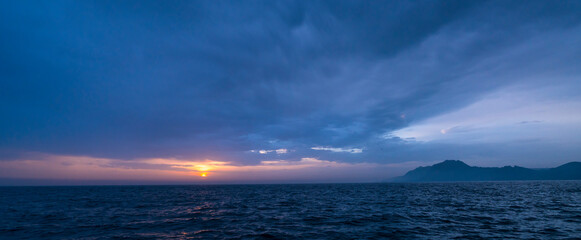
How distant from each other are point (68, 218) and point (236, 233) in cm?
2170

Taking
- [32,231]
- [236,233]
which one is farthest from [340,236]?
[32,231]

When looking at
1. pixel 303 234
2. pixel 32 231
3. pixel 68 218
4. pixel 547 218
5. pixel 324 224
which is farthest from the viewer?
pixel 68 218

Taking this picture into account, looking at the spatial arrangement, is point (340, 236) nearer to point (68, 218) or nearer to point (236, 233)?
point (236, 233)

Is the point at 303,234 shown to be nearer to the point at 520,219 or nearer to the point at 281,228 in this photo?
the point at 281,228

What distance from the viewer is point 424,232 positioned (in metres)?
20.2

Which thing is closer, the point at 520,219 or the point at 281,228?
the point at 281,228

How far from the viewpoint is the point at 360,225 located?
76.2 feet

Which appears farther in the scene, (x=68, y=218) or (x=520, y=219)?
(x=68, y=218)

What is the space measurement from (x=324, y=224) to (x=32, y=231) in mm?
25180

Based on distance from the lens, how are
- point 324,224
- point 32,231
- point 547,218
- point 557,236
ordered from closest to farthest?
point 557,236, point 32,231, point 324,224, point 547,218

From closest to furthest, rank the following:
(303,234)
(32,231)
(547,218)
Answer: (303,234) → (32,231) → (547,218)

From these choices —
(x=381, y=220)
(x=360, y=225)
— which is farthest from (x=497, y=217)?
(x=360, y=225)

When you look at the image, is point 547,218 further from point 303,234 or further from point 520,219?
point 303,234

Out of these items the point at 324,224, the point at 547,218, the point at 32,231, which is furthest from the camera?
the point at 547,218
